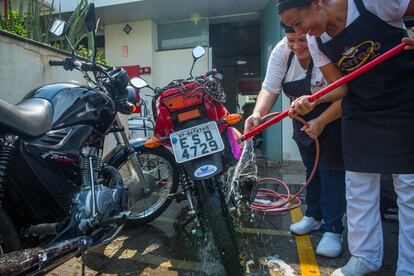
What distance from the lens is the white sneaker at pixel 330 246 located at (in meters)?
2.53

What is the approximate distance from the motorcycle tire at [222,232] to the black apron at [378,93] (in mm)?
857

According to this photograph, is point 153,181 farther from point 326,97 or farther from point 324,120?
point 326,97

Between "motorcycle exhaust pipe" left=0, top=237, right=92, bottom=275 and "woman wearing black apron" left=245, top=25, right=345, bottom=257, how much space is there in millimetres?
1399

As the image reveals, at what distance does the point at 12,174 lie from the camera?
6.19 feet

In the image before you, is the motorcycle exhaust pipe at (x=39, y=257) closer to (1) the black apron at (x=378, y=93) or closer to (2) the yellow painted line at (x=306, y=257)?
(2) the yellow painted line at (x=306, y=257)

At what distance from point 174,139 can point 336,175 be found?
4.10ft

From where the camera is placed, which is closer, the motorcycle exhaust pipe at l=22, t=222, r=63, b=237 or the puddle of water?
the motorcycle exhaust pipe at l=22, t=222, r=63, b=237

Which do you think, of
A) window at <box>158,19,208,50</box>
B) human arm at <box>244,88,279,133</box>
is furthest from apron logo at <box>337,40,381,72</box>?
window at <box>158,19,208,50</box>

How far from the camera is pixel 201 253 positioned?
2.68m

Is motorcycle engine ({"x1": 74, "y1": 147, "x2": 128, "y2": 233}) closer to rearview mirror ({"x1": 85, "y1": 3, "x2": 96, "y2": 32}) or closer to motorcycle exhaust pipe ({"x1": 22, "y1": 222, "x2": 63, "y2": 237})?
motorcycle exhaust pipe ({"x1": 22, "y1": 222, "x2": 63, "y2": 237})

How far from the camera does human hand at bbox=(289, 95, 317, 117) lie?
6.45 feet

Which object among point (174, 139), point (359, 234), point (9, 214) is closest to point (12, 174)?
point (9, 214)

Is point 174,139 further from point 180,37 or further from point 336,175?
point 180,37

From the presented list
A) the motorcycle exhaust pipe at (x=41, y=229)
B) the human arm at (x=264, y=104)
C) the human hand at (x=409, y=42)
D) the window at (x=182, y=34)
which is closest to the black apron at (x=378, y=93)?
the human hand at (x=409, y=42)
